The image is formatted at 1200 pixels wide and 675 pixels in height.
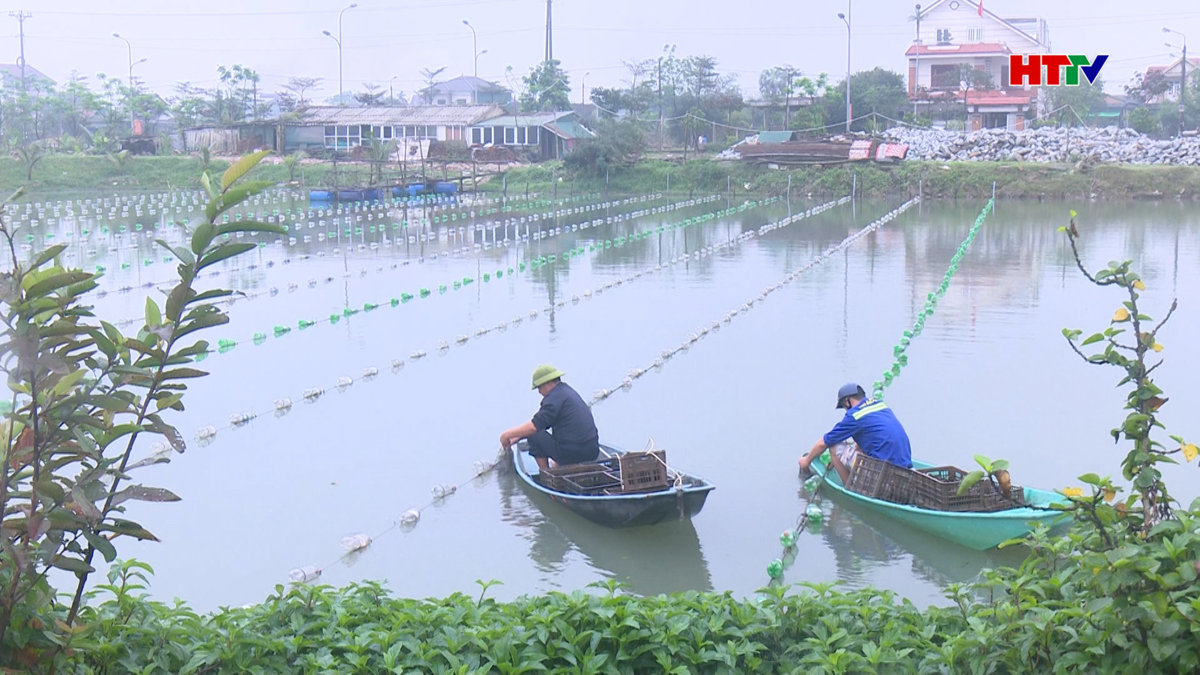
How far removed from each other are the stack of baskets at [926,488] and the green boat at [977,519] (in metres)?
0.08

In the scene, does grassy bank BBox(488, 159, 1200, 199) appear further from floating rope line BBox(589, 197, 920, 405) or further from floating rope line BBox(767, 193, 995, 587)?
floating rope line BBox(767, 193, 995, 587)

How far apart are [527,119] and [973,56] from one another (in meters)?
21.4

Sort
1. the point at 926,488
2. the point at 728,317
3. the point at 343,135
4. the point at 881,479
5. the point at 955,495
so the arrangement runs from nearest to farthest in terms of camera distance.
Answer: the point at 955,495
the point at 926,488
the point at 881,479
the point at 728,317
the point at 343,135

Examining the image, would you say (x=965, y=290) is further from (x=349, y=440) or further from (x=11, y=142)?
(x=11, y=142)

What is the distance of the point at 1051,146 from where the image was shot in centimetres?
4588

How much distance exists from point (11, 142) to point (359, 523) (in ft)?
178

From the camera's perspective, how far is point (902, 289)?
64.5 ft

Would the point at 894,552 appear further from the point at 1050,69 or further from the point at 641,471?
the point at 1050,69

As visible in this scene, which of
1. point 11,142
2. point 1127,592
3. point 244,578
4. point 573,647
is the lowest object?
point 244,578

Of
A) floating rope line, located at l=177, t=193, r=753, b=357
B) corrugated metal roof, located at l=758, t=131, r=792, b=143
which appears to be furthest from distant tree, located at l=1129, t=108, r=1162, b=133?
floating rope line, located at l=177, t=193, r=753, b=357

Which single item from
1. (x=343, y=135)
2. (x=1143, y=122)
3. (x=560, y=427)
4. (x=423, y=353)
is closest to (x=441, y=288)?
(x=423, y=353)

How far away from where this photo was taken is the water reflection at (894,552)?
25.1 feet

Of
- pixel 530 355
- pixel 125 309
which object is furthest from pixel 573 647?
pixel 125 309

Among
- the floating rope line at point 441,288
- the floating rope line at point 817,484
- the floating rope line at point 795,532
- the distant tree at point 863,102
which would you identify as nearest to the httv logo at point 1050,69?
the distant tree at point 863,102
